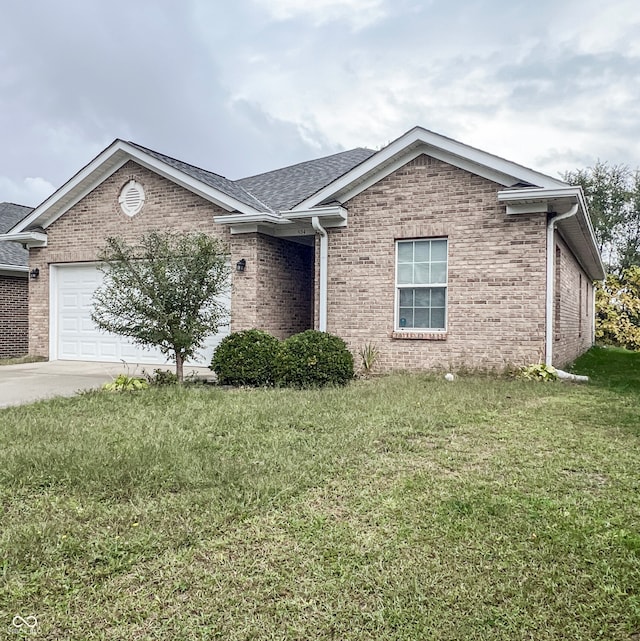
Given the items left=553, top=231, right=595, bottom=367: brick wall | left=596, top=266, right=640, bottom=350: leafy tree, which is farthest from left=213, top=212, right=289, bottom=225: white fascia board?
left=596, top=266, right=640, bottom=350: leafy tree

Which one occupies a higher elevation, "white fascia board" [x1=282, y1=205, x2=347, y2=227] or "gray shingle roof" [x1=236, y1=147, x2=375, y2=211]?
"gray shingle roof" [x1=236, y1=147, x2=375, y2=211]

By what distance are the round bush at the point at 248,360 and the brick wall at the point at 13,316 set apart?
10295 millimetres

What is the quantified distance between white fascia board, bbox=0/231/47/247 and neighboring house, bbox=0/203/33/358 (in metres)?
2.17

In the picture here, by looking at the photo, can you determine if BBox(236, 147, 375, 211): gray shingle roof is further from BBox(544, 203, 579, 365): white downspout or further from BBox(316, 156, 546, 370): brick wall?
BBox(544, 203, 579, 365): white downspout

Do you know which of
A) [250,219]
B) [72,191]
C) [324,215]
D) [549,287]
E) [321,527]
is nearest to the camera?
[321,527]

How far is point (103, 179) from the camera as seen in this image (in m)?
14.0

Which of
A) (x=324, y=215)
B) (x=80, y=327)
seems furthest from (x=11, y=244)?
(x=324, y=215)

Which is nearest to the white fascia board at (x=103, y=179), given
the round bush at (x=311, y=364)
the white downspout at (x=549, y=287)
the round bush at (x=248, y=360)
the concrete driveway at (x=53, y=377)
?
the round bush at (x=248, y=360)

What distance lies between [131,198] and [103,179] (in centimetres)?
96

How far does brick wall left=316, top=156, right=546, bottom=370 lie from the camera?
33.7ft

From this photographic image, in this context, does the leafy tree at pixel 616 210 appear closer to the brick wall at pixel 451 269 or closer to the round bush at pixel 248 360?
the brick wall at pixel 451 269

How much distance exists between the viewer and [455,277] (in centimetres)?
1076

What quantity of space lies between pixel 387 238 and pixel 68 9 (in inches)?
378

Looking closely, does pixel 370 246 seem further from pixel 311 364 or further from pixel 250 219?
pixel 311 364
